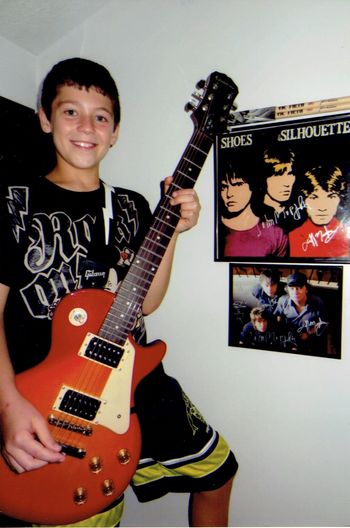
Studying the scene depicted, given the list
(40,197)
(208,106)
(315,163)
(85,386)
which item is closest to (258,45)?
(208,106)

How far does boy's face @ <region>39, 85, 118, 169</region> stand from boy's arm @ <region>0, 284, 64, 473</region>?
2.20 feet

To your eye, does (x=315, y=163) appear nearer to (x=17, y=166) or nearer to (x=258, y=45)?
(x=258, y=45)

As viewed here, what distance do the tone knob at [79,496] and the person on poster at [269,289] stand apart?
0.80 meters

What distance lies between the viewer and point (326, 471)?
125 cm

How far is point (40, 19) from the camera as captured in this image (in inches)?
63.4

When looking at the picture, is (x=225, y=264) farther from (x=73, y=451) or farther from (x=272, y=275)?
(x=73, y=451)

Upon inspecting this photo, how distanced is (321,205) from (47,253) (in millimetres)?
884

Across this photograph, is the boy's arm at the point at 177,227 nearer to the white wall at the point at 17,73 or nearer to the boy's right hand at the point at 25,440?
the boy's right hand at the point at 25,440

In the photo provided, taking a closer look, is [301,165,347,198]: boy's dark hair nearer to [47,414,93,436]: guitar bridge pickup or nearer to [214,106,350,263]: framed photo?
[214,106,350,263]: framed photo

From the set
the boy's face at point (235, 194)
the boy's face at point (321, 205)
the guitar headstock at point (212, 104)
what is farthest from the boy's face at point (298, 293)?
the guitar headstock at point (212, 104)

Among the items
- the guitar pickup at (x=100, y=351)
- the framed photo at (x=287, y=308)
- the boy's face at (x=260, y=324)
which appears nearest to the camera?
the guitar pickup at (x=100, y=351)

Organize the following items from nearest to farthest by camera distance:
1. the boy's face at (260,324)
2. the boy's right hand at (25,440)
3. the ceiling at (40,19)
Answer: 1. the boy's right hand at (25,440)
2. the boy's face at (260,324)
3. the ceiling at (40,19)

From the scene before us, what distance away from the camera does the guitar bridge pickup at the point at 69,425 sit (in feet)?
3.10

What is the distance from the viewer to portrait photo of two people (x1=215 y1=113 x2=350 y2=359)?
1.21 m
